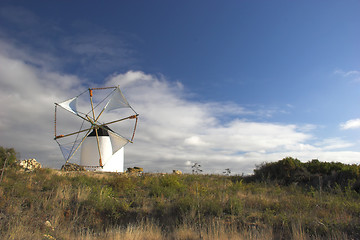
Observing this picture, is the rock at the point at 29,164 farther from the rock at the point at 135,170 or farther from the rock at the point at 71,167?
the rock at the point at 135,170

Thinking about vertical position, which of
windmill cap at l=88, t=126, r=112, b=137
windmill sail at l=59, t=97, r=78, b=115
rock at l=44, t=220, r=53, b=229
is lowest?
rock at l=44, t=220, r=53, b=229

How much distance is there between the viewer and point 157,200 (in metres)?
10.1

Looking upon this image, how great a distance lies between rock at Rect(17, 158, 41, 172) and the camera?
15.4 metres

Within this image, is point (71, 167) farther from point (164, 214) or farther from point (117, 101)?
point (164, 214)

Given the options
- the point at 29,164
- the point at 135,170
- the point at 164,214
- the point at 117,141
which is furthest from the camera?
the point at 117,141

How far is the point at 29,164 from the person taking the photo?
16.0 meters

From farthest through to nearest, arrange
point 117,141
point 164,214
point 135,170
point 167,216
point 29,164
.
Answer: point 117,141, point 135,170, point 29,164, point 164,214, point 167,216

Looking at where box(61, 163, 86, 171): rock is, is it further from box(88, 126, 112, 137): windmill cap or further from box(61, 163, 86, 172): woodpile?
box(88, 126, 112, 137): windmill cap

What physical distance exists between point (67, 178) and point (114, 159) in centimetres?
924

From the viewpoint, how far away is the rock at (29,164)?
15.4 meters

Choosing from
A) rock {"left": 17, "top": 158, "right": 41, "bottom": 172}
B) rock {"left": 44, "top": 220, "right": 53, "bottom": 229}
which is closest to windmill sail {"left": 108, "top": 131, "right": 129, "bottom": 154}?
rock {"left": 17, "top": 158, "right": 41, "bottom": 172}

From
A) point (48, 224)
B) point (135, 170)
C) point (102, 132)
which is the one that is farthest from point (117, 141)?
point (48, 224)

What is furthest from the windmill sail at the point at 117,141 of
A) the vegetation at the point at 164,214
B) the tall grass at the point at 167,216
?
the tall grass at the point at 167,216

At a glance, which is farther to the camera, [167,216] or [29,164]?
[29,164]
